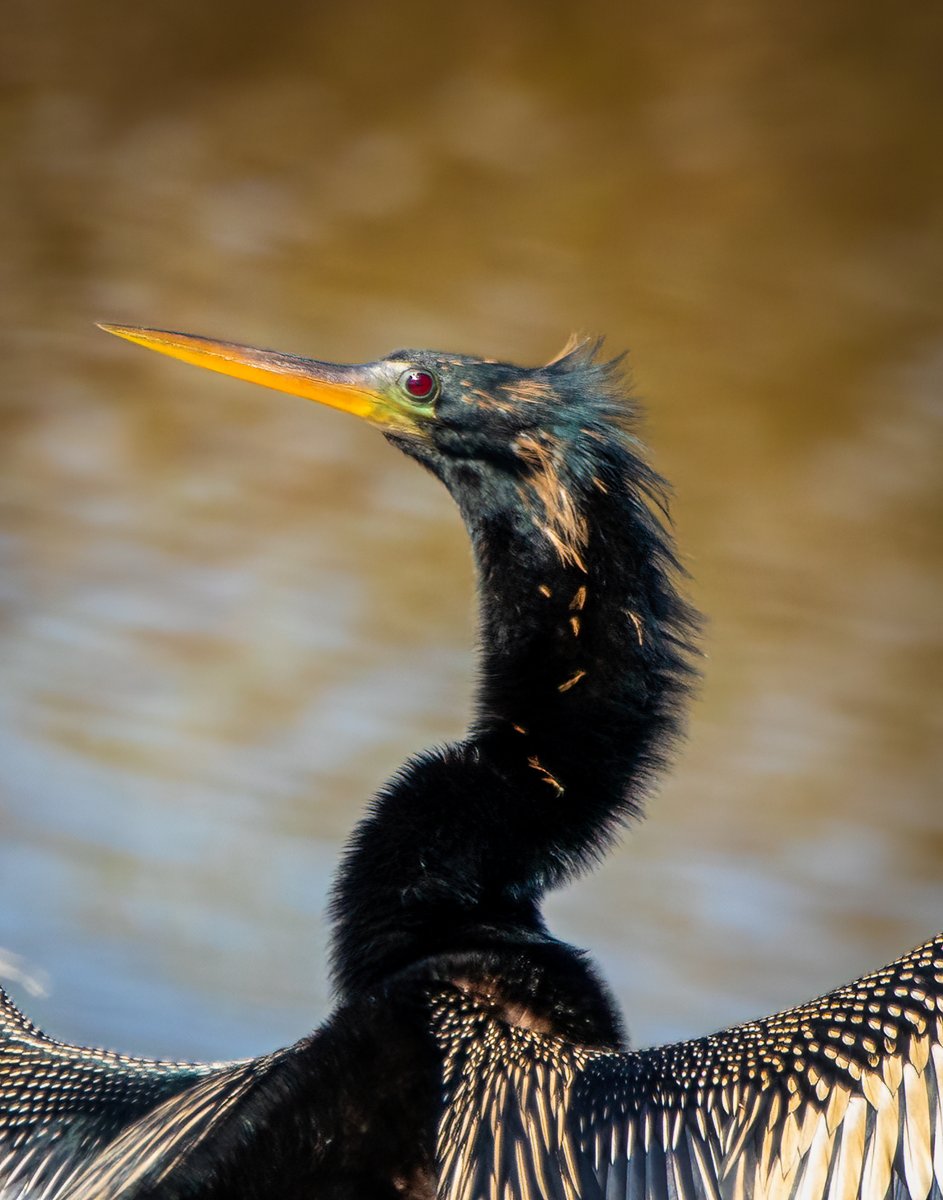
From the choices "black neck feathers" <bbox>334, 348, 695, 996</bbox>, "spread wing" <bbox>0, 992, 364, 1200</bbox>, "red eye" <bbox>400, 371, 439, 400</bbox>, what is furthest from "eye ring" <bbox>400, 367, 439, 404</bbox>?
"spread wing" <bbox>0, 992, 364, 1200</bbox>

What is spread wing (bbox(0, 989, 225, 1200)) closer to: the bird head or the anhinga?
the anhinga

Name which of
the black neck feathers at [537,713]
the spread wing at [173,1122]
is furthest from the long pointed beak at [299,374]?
the spread wing at [173,1122]

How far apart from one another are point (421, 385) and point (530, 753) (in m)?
0.57

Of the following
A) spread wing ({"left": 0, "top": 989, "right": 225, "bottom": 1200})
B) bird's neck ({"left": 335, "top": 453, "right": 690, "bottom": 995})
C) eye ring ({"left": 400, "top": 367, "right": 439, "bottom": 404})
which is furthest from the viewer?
eye ring ({"left": 400, "top": 367, "right": 439, "bottom": 404})

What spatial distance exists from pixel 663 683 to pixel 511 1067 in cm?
58

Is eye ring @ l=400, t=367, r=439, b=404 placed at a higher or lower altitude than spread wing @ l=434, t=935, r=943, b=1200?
higher

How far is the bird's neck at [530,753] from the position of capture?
1926mm

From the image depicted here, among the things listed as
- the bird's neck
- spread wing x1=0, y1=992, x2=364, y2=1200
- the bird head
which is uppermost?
the bird head

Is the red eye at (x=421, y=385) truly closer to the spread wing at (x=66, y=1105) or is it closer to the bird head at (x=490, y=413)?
the bird head at (x=490, y=413)

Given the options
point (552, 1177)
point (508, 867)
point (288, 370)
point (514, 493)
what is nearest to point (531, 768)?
point (508, 867)

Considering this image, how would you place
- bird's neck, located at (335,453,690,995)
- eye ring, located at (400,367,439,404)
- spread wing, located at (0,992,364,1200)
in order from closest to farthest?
spread wing, located at (0,992,364,1200), bird's neck, located at (335,453,690,995), eye ring, located at (400,367,439,404)

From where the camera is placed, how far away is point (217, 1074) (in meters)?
2.01

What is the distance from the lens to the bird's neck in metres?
1.93

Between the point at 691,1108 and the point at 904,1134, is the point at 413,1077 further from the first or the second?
the point at 904,1134
